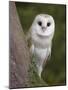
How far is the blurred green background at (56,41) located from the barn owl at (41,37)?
4 cm

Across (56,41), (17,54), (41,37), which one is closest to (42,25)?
(41,37)

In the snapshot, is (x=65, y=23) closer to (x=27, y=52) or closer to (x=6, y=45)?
(x=27, y=52)

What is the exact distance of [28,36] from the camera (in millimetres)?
2207

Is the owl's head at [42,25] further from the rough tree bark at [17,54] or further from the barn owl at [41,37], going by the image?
the rough tree bark at [17,54]

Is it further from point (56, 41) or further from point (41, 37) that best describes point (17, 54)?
point (56, 41)

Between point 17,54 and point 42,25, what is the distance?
1.17 feet

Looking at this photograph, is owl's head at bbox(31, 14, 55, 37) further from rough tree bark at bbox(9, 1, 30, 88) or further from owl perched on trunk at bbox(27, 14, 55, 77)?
rough tree bark at bbox(9, 1, 30, 88)

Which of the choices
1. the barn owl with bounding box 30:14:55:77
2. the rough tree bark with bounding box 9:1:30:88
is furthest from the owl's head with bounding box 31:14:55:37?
the rough tree bark with bounding box 9:1:30:88

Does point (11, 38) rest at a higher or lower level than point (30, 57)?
higher

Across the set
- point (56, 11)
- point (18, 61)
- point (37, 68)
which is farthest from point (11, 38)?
point (56, 11)

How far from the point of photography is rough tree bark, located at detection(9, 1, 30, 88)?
2162mm

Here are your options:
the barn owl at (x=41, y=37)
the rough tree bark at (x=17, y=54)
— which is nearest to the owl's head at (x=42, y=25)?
the barn owl at (x=41, y=37)

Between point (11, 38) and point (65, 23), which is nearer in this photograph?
point (11, 38)

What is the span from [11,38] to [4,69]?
0.94 ft
